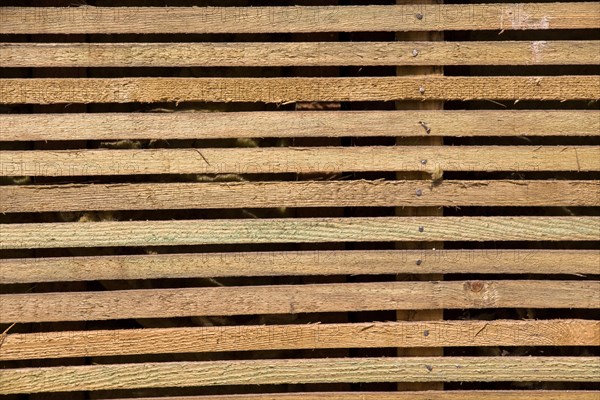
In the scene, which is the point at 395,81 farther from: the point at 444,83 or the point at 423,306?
the point at 423,306

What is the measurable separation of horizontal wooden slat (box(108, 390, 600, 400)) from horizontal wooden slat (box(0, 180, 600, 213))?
752mm

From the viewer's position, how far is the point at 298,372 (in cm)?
251

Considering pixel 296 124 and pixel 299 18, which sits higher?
pixel 299 18

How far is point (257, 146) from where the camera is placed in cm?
264

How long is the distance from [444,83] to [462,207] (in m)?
0.55

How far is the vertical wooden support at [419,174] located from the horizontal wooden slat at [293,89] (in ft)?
0.13

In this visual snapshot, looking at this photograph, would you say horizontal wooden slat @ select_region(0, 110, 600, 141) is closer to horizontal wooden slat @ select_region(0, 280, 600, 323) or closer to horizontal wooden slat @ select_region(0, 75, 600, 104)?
horizontal wooden slat @ select_region(0, 75, 600, 104)

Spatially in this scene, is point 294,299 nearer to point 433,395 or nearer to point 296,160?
point 296,160

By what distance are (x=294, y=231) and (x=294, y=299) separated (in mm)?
269

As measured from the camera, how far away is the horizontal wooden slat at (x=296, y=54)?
2438mm

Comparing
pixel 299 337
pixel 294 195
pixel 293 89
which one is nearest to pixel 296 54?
pixel 293 89

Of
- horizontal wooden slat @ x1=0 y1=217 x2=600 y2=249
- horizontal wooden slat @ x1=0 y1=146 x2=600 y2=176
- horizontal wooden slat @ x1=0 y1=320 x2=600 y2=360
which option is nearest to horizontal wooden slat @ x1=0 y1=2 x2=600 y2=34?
horizontal wooden slat @ x1=0 y1=146 x2=600 y2=176

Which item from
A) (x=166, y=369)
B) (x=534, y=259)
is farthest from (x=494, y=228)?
(x=166, y=369)

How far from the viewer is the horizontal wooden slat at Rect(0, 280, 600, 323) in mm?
2467
